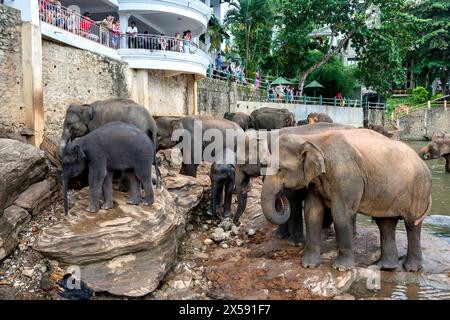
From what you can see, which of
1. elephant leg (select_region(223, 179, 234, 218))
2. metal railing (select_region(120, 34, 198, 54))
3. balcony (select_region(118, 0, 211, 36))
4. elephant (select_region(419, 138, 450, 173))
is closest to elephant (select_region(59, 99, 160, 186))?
elephant leg (select_region(223, 179, 234, 218))

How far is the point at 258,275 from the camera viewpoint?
5883mm

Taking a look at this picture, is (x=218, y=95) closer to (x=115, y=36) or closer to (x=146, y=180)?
(x=115, y=36)

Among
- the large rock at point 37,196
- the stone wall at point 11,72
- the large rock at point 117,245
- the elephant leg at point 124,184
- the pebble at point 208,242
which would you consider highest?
the stone wall at point 11,72

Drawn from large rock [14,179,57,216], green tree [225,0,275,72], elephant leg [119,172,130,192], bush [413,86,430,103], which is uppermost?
green tree [225,0,275,72]

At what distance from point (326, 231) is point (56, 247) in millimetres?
4052

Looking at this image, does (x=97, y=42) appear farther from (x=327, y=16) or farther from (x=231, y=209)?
(x=327, y=16)

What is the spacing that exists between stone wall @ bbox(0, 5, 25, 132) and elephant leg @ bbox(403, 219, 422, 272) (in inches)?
366

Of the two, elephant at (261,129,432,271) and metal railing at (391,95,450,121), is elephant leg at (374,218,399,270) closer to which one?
elephant at (261,129,432,271)

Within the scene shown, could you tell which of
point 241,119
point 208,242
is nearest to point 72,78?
point 241,119

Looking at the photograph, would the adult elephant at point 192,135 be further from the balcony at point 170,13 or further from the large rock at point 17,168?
the balcony at point 170,13

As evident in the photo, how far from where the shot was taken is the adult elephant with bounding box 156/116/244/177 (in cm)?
955

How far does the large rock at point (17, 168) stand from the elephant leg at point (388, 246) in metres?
5.04

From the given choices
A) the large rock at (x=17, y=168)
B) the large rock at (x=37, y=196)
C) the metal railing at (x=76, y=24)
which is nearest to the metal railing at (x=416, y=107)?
the metal railing at (x=76, y=24)

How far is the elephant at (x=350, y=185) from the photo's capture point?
573 centimetres
